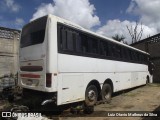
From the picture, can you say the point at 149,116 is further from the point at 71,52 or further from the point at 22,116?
the point at 22,116

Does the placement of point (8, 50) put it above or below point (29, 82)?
above

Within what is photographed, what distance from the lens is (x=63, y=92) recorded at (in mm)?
6883

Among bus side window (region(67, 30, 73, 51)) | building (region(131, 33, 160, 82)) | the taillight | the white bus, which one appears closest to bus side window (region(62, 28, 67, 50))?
the white bus

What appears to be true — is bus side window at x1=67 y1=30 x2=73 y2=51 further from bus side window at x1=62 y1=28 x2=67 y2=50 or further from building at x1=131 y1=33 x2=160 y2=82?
building at x1=131 y1=33 x2=160 y2=82

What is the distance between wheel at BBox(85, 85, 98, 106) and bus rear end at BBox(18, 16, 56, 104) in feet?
6.86

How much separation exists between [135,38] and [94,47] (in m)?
39.6

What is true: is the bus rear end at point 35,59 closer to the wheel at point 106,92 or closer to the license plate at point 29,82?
the license plate at point 29,82

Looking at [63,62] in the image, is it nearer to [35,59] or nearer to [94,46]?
[35,59]

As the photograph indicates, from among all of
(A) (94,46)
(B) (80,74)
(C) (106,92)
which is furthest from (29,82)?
(C) (106,92)

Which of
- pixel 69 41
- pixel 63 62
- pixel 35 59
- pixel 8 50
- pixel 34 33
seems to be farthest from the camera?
pixel 8 50

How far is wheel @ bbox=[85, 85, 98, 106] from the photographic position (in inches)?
324

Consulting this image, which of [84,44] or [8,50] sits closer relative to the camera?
[84,44]

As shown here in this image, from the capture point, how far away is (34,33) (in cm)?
741

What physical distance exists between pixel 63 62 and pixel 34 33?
5.17 ft
